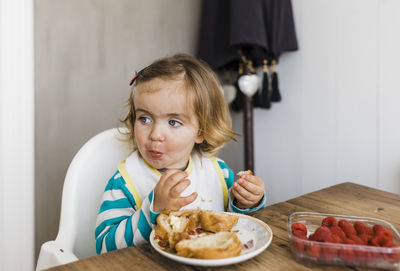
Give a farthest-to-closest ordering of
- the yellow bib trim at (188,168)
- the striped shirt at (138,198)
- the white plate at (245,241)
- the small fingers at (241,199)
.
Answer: the yellow bib trim at (188,168) < the small fingers at (241,199) < the striped shirt at (138,198) < the white plate at (245,241)

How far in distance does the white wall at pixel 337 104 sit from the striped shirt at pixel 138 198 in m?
0.72

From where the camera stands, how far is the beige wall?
56.8 inches

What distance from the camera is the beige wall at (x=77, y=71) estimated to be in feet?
4.74

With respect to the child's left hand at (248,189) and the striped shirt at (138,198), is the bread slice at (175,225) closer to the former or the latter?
the striped shirt at (138,198)

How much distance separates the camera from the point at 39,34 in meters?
1.41

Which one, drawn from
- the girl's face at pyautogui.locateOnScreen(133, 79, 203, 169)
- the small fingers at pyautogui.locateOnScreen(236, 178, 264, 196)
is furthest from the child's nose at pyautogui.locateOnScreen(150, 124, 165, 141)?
the small fingers at pyautogui.locateOnScreen(236, 178, 264, 196)

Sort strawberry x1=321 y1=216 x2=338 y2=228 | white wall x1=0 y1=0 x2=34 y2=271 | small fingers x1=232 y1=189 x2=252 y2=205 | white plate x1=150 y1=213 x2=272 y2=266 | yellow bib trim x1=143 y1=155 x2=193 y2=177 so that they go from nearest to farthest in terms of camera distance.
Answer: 1. white plate x1=150 y1=213 x2=272 y2=266
2. strawberry x1=321 y1=216 x2=338 y2=228
3. small fingers x1=232 y1=189 x2=252 y2=205
4. yellow bib trim x1=143 y1=155 x2=193 y2=177
5. white wall x1=0 y1=0 x2=34 y2=271

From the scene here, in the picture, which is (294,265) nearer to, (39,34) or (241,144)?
(39,34)

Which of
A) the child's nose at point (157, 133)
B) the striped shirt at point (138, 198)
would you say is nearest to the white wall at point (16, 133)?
the striped shirt at point (138, 198)

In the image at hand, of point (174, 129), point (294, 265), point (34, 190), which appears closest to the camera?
point (294, 265)

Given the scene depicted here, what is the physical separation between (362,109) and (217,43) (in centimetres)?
82

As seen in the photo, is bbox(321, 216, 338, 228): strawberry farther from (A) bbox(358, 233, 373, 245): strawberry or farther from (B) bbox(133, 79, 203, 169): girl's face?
(B) bbox(133, 79, 203, 169): girl's face

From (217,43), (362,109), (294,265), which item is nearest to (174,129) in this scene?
(294,265)

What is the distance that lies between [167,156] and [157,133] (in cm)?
8
